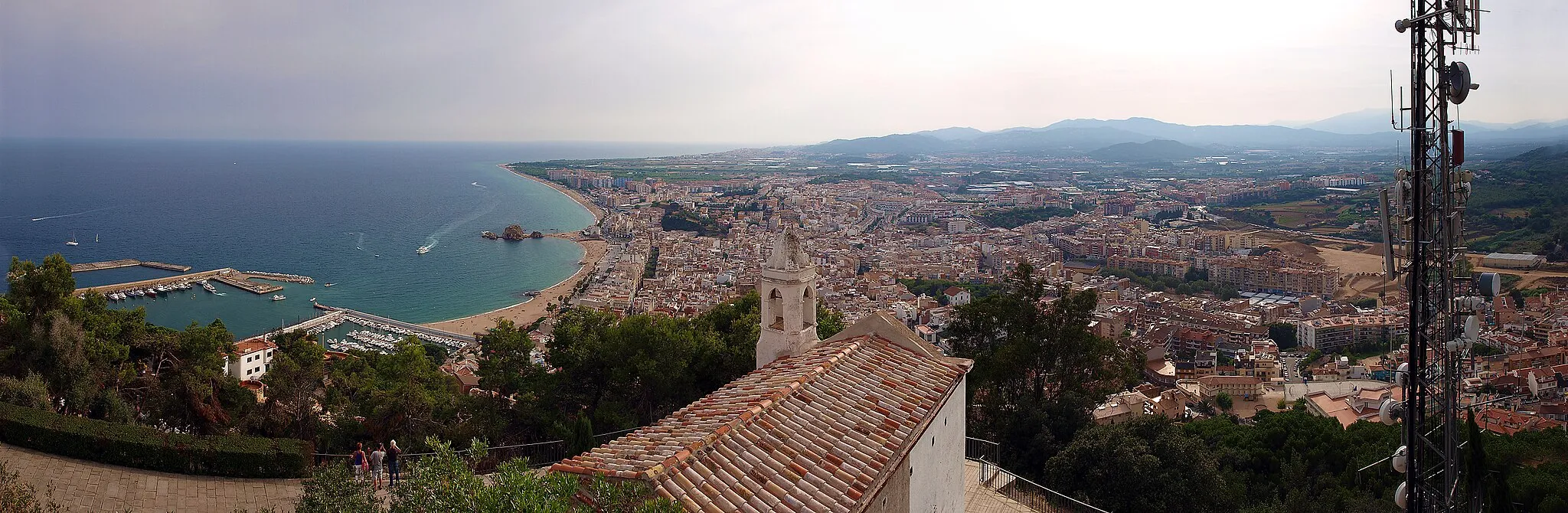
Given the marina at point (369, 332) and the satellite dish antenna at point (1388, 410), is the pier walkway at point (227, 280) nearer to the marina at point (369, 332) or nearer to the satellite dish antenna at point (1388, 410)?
the marina at point (369, 332)

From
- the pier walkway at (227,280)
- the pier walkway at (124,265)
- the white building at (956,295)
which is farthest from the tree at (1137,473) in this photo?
the pier walkway at (124,265)

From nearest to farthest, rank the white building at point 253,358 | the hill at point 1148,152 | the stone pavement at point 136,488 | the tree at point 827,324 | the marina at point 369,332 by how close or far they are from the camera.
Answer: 1. the stone pavement at point 136,488
2. the tree at point 827,324
3. the white building at point 253,358
4. the marina at point 369,332
5. the hill at point 1148,152

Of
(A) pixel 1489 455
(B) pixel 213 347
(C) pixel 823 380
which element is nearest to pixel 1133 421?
(A) pixel 1489 455

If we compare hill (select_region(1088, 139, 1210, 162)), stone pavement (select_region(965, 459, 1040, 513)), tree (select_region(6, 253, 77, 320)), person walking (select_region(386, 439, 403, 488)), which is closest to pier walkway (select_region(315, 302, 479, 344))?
tree (select_region(6, 253, 77, 320))

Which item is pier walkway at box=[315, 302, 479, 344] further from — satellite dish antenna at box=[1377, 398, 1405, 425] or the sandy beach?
satellite dish antenna at box=[1377, 398, 1405, 425]

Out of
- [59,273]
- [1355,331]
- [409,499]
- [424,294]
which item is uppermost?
[59,273]

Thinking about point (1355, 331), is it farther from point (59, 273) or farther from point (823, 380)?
point (59, 273)

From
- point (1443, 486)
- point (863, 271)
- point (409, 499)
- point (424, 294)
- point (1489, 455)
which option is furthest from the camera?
point (863, 271)
